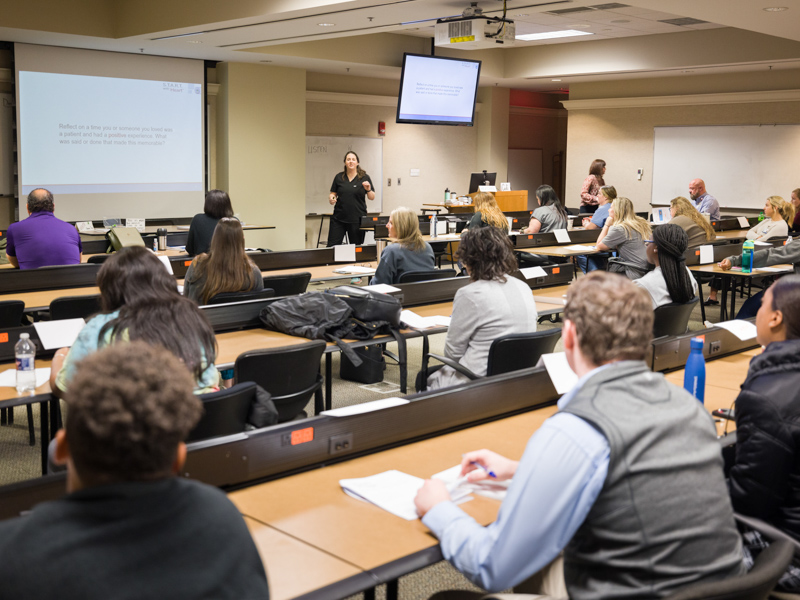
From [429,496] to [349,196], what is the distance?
28.9 feet

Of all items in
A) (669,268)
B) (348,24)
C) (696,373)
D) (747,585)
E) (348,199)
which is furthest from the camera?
(348,199)

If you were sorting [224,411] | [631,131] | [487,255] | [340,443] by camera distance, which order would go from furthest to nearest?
[631,131] < [487,255] < [224,411] < [340,443]

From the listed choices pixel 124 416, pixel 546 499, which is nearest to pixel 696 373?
pixel 546 499

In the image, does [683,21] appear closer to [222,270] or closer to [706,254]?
[706,254]

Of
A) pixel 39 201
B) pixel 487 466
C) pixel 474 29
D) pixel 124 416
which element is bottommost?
pixel 487 466

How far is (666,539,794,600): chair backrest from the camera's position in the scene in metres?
1.29

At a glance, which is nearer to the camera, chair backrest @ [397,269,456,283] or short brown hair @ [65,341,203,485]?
short brown hair @ [65,341,203,485]

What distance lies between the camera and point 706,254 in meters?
7.10

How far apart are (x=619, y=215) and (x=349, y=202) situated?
418 centimetres

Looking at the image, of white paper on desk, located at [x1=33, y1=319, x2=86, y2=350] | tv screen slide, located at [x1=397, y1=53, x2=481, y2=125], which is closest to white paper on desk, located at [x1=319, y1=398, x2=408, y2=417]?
white paper on desk, located at [x1=33, y1=319, x2=86, y2=350]

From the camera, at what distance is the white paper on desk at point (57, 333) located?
128 inches

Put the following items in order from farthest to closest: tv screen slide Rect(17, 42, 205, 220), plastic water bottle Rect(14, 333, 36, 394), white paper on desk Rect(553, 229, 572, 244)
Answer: tv screen slide Rect(17, 42, 205, 220) < white paper on desk Rect(553, 229, 572, 244) < plastic water bottle Rect(14, 333, 36, 394)

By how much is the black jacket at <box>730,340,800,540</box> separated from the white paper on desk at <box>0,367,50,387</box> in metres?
2.40

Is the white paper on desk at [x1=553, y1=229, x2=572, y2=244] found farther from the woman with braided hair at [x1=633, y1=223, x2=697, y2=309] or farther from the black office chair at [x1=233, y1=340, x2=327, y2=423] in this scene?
the black office chair at [x1=233, y1=340, x2=327, y2=423]
